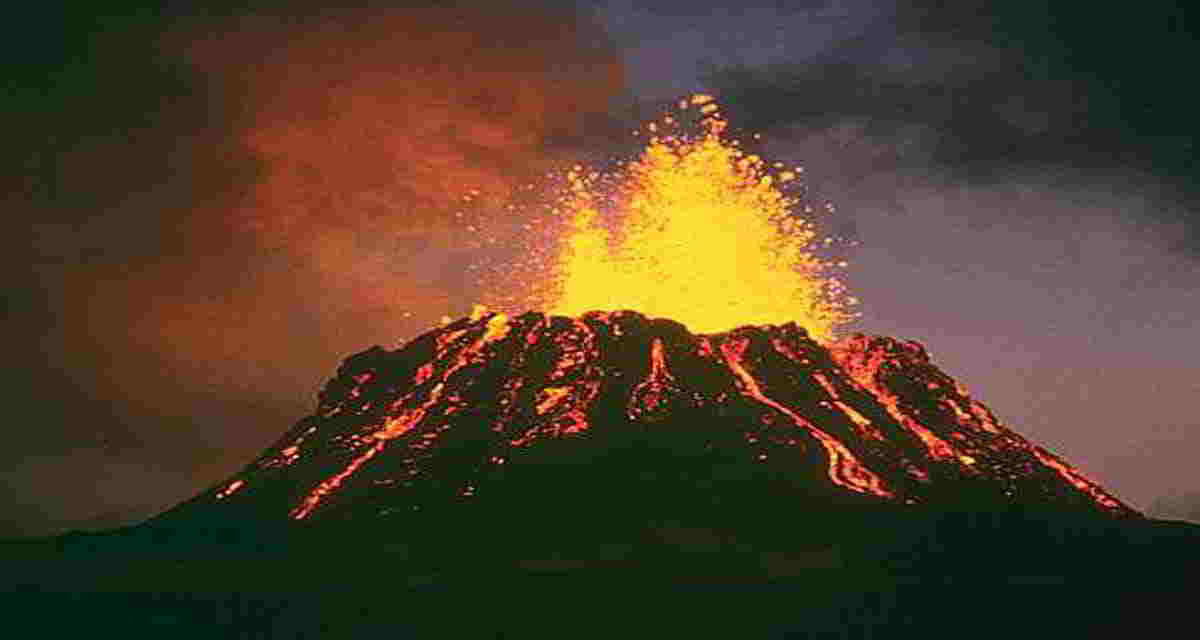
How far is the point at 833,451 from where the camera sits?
522 ft

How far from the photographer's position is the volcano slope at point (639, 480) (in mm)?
140125

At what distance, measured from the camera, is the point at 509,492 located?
505ft

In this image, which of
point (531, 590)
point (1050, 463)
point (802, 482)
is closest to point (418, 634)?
point (531, 590)

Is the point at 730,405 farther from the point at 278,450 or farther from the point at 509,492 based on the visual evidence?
the point at 278,450

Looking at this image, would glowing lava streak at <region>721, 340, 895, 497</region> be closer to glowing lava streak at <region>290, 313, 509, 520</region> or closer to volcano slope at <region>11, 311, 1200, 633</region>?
volcano slope at <region>11, 311, 1200, 633</region>

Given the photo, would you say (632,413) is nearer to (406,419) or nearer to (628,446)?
(628,446)

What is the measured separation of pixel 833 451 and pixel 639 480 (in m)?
18.5

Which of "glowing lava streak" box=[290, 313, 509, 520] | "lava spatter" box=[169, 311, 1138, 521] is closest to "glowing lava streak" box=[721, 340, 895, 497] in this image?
"lava spatter" box=[169, 311, 1138, 521]

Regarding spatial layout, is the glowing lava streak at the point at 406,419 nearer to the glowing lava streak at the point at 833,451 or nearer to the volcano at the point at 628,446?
the volcano at the point at 628,446

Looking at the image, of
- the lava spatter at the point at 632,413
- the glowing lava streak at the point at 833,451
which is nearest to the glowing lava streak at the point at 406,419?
the lava spatter at the point at 632,413

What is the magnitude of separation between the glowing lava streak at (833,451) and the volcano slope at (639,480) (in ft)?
0.90

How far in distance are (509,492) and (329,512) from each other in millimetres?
16104

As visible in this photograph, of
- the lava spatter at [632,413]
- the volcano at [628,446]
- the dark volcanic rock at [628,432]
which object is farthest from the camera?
the lava spatter at [632,413]

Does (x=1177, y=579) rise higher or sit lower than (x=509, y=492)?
lower
